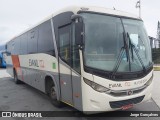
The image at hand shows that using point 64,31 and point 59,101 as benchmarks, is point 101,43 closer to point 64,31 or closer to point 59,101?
point 64,31

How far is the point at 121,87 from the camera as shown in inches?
242

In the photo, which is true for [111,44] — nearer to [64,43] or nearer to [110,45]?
[110,45]

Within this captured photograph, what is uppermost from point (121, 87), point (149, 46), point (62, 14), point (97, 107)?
point (62, 14)

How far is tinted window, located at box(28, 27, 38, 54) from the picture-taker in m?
10.3

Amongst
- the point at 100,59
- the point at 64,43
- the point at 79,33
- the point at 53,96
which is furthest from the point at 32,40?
the point at 100,59

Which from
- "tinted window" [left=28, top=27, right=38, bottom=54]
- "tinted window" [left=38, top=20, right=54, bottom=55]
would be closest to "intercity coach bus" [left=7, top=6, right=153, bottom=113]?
"tinted window" [left=38, top=20, right=54, bottom=55]

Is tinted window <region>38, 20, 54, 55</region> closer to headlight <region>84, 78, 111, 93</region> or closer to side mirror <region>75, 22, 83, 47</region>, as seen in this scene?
side mirror <region>75, 22, 83, 47</region>

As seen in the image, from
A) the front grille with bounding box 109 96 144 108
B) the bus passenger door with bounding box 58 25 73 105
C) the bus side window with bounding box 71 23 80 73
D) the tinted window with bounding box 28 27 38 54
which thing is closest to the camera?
the front grille with bounding box 109 96 144 108

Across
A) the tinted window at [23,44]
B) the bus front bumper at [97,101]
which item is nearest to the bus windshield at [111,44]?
the bus front bumper at [97,101]

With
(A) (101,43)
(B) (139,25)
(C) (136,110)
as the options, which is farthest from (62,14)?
(C) (136,110)

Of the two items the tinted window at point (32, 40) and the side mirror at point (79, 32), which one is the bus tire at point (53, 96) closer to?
the tinted window at point (32, 40)

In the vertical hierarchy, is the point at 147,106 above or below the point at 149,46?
below

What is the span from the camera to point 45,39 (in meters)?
8.87

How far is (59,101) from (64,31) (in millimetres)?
2391
